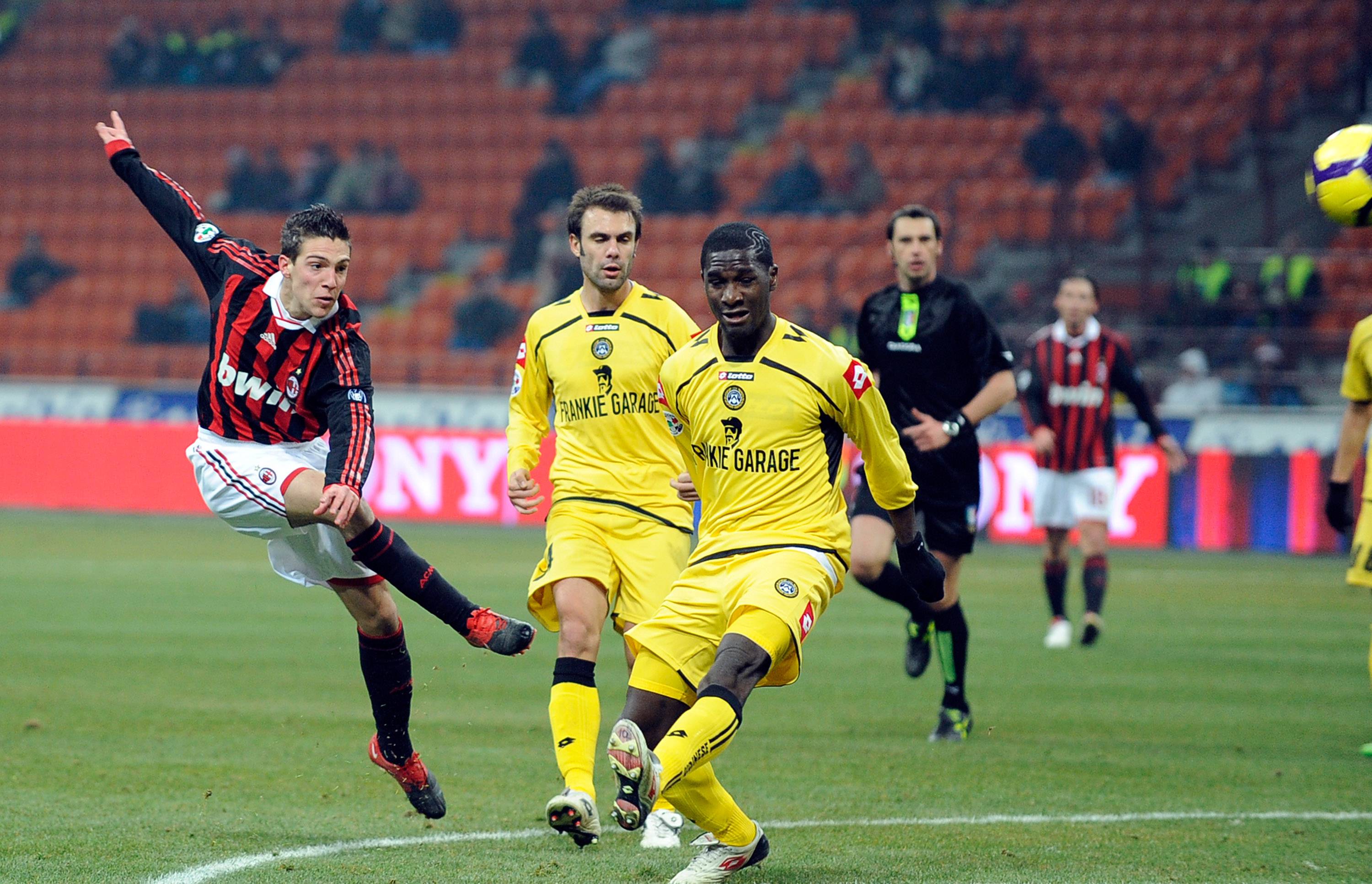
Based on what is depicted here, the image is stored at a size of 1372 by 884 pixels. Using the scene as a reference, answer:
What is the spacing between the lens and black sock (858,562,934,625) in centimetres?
805

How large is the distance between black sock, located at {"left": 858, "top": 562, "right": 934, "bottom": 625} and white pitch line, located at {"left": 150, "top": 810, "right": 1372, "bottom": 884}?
1937mm

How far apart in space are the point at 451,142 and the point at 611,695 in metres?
21.0

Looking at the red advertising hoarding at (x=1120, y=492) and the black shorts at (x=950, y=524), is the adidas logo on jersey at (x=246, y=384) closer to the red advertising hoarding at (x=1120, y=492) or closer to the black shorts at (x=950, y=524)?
the black shorts at (x=950, y=524)

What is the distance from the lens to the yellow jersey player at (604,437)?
20.6ft

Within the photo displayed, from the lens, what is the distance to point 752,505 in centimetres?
525

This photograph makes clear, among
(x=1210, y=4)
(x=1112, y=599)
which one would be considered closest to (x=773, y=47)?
(x=1210, y=4)

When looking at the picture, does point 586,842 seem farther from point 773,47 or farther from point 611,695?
point 773,47

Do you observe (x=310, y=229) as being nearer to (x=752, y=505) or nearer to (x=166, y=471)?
(x=752, y=505)

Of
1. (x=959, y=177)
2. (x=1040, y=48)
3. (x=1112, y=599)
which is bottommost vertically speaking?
(x=1112, y=599)

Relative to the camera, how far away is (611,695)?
9211 mm

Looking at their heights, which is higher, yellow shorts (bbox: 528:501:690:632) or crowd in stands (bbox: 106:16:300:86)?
crowd in stands (bbox: 106:16:300:86)

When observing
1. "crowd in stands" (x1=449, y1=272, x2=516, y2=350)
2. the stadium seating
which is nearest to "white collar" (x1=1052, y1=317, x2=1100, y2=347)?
the stadium seating

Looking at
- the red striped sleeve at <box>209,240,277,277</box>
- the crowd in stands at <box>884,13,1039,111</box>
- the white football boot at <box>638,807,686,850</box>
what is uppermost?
the crowd in stands at <box>884,13,1039,111</box>

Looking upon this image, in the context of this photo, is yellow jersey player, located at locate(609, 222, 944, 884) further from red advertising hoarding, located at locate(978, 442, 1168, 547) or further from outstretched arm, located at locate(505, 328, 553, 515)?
red advertising hoarding, located at locate(978, 442, 1168, 547)
